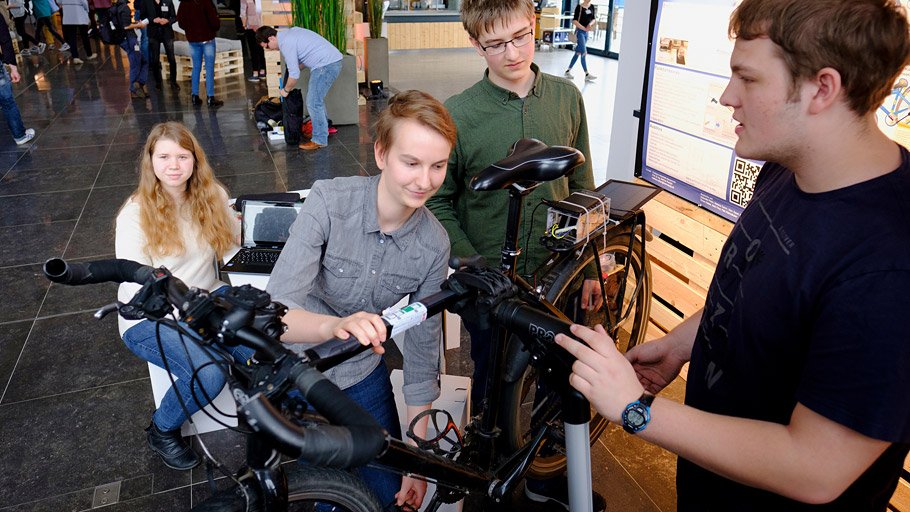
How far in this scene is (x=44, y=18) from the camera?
44.9 ft

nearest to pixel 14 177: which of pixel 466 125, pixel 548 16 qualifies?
pixel 466 125

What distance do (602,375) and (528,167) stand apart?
0.64m

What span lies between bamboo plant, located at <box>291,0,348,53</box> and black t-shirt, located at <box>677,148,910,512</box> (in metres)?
7.61

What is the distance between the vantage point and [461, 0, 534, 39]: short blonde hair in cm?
200

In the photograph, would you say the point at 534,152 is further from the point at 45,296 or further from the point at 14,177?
the point at 14,177

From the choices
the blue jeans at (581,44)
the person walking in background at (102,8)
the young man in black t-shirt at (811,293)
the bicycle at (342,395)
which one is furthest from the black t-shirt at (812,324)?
the person walking in background at (102,8)

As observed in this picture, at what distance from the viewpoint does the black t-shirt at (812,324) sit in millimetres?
934

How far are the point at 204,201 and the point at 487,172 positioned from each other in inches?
66.0

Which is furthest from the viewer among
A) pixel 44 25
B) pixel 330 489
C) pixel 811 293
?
pixel 44 25

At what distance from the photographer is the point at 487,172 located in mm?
1616

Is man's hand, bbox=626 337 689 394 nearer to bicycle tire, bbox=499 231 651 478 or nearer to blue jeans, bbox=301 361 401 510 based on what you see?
bicycle tire, bbox=499 231 651 478

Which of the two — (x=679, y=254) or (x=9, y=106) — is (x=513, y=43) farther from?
(x=9, y=106)

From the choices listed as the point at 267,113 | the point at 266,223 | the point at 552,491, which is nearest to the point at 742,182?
the point at 552,491

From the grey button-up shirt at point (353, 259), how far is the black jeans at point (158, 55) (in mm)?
9988
